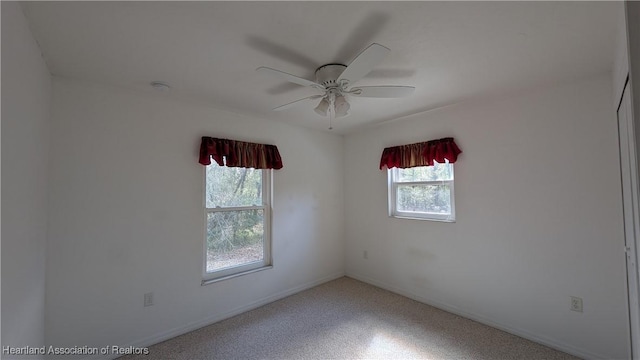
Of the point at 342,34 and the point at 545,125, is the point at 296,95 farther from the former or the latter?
the point at 545,125

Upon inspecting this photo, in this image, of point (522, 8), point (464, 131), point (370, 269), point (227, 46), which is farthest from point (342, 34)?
point (370, 269)

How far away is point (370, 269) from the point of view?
3.89 m

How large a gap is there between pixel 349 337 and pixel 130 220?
2.30m

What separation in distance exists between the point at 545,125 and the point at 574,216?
2.72 ft

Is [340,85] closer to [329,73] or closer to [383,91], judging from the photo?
[329,73]

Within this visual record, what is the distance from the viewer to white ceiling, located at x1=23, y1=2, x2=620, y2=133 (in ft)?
4.52

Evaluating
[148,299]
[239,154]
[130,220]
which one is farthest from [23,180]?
[239,154]

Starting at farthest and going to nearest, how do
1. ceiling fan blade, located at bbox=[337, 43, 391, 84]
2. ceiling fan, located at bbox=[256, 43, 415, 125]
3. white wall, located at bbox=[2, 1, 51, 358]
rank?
ceiling fan, located at bbox=[256, 43, 415, 125] < ceiling fan blade, located at bbox=[337, 43, 391, 84] < white wall, located at bbox=[2, 1, 51, 358]

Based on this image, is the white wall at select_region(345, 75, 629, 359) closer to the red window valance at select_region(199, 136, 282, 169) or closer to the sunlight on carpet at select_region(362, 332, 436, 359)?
the sunlight on carpet at select_region(362, 332, 436, 359)

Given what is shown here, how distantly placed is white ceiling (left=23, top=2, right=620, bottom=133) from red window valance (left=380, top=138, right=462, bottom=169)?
0.71 meters

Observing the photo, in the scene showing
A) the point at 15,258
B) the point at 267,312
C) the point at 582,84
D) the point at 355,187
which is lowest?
the point at 267,312

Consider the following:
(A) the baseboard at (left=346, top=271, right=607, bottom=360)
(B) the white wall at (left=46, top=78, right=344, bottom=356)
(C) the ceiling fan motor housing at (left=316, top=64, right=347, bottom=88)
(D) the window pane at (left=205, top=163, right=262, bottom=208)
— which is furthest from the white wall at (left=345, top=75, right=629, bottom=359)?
(B) the white wall at (left=46, top=78, right=344, bottom=356)

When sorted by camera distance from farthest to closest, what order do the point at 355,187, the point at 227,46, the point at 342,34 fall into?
the point at 355,187 < the point at 227,46 < the point at 342,34

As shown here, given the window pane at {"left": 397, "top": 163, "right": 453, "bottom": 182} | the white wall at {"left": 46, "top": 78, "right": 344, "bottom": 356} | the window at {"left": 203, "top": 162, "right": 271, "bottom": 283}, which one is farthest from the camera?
the window pane at {"left": 397, "top": 163, "right": 453, "bottom": 182}
